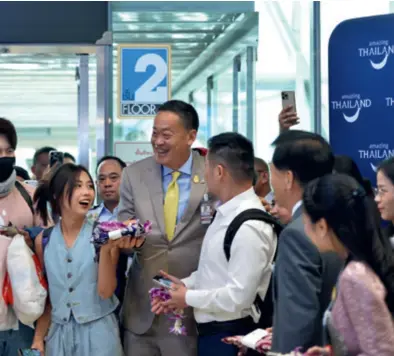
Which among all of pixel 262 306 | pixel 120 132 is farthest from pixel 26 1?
pixel 262 306

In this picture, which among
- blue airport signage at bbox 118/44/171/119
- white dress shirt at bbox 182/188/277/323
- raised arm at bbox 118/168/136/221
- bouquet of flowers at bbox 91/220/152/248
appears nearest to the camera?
white dress shirt at bbox 182/188/277/323

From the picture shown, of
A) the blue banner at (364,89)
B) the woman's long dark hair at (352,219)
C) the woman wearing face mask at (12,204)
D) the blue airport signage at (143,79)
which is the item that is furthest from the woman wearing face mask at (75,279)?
the blue airport signage at (143,79)

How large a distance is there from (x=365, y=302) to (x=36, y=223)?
8.19ft

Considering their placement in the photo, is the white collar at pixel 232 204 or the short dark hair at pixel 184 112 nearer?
the white collar at pixel 232 204

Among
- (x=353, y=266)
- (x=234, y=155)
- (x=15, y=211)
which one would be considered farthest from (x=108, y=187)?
(x=353, y=266)

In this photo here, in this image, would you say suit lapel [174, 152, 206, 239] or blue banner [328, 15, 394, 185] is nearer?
suit lapel [174, 152, 206, 239]

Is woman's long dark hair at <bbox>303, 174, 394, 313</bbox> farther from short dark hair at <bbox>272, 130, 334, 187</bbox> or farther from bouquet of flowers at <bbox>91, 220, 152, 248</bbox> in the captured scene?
bouquet of flowers at <bbox>91, 220, 152, 248</bbox>

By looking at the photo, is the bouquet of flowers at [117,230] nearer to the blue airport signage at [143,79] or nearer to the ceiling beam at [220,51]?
the blue airport signage at [143,79]

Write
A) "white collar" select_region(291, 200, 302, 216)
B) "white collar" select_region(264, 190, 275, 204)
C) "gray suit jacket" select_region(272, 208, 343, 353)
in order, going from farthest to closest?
"white collar" select_region(264, 190, 275, 204) < "white collar" select_region(291, 200, 302, 216) < "gray suit jacket" select_region(272, 208, 343, 353)

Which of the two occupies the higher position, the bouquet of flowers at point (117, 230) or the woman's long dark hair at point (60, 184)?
the woman's long dark hair at point (60, 184)

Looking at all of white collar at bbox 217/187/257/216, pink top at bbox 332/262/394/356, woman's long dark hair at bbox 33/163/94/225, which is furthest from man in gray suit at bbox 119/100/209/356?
pink top at bbox 332/262/394/356

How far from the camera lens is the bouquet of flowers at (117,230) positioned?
3.94 meters

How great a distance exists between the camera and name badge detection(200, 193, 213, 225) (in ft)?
13.6

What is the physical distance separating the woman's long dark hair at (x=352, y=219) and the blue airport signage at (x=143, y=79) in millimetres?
4817
